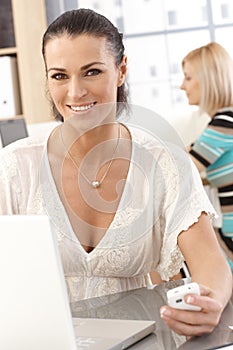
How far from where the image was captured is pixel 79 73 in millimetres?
1830

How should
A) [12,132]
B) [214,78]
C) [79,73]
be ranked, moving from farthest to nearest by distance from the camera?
[214,78], [12,132], [79,73]

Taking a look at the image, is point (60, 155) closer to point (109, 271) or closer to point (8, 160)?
point (8, 160)

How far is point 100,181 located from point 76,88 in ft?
0.85

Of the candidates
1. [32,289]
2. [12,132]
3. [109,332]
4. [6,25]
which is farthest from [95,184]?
[6,25]

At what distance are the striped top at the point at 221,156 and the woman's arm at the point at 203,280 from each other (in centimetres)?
163

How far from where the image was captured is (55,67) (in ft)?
6.03

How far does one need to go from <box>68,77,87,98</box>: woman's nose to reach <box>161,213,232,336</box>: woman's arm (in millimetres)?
403

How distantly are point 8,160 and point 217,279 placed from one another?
59cm

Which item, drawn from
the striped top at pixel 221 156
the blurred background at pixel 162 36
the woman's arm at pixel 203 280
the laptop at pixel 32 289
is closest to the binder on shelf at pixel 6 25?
the blurred background at pixel 162 36

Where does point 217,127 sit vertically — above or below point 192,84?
below

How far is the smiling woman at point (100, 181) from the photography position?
185cm

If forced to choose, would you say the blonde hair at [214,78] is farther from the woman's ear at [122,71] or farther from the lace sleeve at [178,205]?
the lace sleeve at [178,205]

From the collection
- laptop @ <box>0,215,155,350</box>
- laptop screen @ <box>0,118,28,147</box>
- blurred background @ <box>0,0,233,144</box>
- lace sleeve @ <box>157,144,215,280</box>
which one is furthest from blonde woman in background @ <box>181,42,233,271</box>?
laptop @ <box>0,215,155,350</box>

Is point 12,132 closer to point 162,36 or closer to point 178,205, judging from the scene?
point 178,205
